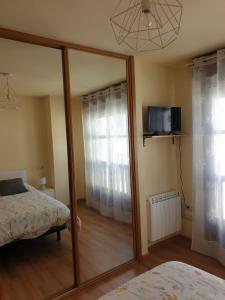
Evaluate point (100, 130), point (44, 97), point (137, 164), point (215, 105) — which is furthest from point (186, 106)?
point (44, 97)

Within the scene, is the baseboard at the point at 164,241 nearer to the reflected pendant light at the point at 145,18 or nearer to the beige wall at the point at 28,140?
the beige wall at the point at 28,140

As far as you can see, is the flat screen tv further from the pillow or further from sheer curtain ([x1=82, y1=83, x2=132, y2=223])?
the pillow

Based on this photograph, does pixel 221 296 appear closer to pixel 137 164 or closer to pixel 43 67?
pixel 137 164

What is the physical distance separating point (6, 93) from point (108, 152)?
1234 millimetres

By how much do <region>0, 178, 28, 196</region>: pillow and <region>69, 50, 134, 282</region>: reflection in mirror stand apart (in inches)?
21.8

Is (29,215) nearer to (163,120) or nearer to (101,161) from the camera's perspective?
(101,161)

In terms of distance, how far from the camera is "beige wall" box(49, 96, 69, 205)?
2363 millimetres

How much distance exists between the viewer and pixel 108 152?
2.78 m

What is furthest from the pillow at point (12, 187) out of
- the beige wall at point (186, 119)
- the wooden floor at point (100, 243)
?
the beige wall at point (186, 119)

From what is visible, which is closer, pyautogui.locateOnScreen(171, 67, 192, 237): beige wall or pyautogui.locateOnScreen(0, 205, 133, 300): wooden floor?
pyautogui.locateOnScreen(0, 205, 133, 300): wooden floor

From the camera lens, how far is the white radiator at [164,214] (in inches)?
122

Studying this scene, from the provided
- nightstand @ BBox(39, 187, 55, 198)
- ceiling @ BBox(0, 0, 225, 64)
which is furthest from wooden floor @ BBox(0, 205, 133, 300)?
ceiling @ BBox(0, 0, 225, 64)

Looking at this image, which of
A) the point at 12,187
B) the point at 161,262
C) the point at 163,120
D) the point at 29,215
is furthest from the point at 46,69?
the point at 161,262

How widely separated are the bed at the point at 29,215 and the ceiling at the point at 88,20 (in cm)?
127
